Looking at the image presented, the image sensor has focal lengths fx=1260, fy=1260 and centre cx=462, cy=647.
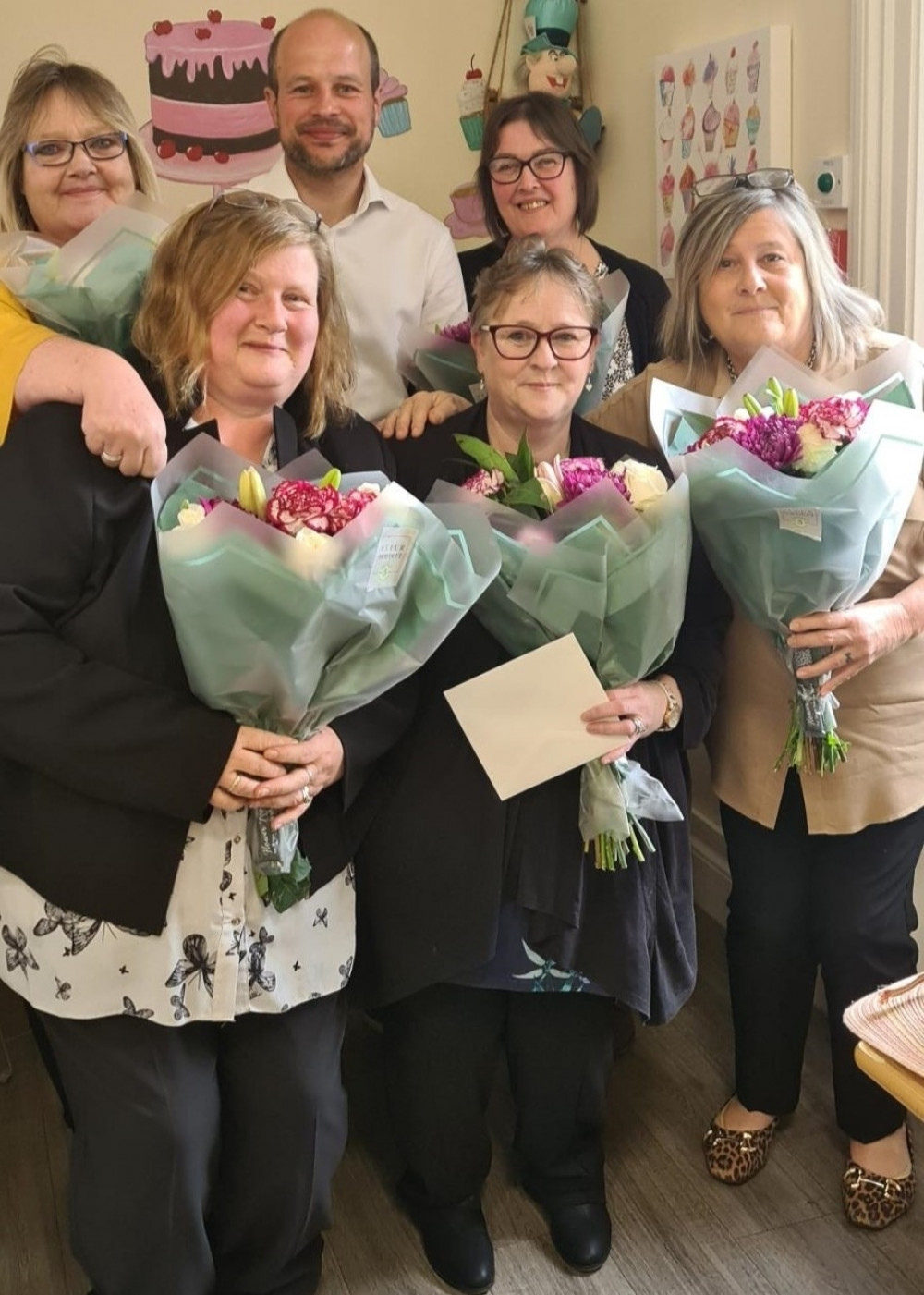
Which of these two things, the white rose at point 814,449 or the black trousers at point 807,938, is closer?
the white rose at point 814,449

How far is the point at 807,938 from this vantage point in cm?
209

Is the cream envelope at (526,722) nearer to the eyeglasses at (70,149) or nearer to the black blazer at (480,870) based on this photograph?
the black blazer at (480,870)

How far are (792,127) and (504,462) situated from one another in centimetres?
135

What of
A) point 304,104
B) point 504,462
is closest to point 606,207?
point 304,104

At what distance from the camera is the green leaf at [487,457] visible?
5.49 feet

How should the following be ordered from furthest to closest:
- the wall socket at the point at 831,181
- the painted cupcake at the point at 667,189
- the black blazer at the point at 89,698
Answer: the painted cupcake at the point at 667,189 → the wall socket at the point at 831,181 → the black blazer at the point at 89,698

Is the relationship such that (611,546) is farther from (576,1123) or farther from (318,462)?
(576,1123)

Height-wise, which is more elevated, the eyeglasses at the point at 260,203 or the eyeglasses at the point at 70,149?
the eyeglasses at the point at 70,149

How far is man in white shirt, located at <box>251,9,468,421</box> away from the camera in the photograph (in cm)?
246

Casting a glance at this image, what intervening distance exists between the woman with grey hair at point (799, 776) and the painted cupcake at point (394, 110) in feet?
5.81

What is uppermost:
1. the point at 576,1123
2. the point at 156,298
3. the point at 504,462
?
the point at 156,298

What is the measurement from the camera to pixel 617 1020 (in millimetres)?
2490

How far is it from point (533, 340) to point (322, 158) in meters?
0.94

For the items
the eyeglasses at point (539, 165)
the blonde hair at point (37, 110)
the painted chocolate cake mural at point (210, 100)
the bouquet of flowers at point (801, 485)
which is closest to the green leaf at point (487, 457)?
the bouquet of flowers at point (801, 485)
